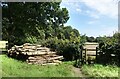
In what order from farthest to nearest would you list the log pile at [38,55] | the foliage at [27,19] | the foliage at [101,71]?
1. the foliage at [27,19]
2. the log pile at [38,55]
3. the foliage at [101,71]

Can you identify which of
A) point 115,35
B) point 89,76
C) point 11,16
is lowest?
point 89,76

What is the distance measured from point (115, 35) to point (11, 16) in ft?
46.9

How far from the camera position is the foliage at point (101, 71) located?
15245mm

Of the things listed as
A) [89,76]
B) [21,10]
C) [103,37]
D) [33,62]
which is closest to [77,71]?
[89,76]

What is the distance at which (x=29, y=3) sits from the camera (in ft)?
102

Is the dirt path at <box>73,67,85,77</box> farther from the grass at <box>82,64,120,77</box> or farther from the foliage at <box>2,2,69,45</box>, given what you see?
the foliage at <box>2,2,69,45</box>

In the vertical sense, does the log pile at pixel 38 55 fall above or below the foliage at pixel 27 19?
below

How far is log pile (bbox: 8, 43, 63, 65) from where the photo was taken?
19597 millimetres

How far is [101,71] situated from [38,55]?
564 cm

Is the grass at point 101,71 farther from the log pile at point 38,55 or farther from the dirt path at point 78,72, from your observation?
the log pile at point 38,55

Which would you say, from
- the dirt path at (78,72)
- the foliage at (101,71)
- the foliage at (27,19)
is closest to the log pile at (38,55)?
the dirt path at (78,72)

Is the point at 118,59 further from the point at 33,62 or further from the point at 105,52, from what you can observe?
the point at 33,62

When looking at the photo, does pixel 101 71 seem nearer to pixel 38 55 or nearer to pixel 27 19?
pixel 38 55

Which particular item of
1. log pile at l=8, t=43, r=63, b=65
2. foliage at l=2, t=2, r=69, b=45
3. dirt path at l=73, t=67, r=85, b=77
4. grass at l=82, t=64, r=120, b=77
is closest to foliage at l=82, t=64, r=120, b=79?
grass at l=82, t=64, r=120, b=77
